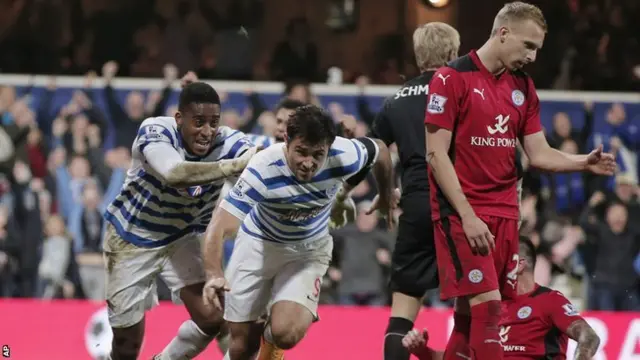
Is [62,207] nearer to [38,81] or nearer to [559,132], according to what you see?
[38,81]

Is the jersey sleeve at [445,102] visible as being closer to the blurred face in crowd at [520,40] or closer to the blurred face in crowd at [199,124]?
the blurred face in crowd at [520,40]

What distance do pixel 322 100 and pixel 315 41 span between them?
1207mm

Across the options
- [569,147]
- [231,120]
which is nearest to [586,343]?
[569,147]

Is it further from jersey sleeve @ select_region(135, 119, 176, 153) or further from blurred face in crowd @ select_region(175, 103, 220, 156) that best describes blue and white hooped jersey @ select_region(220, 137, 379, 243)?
jersey sleeve @ select_region(135, 119, 176, 153)

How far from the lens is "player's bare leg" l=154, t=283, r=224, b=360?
6.68 metres

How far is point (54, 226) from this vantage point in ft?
38.2

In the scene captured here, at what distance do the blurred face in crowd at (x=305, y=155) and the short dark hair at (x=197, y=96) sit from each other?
2.07ft

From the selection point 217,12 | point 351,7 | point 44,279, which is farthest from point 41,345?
point 351,7

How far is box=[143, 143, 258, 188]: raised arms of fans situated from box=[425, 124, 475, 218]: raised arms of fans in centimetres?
104

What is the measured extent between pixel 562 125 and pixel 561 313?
6157 mm

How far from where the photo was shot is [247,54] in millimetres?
13398

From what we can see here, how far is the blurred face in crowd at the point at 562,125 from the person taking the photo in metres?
12.2

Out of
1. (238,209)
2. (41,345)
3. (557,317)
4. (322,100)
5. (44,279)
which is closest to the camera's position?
(238,209)

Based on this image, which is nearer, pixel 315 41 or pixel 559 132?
pixel 559 132
